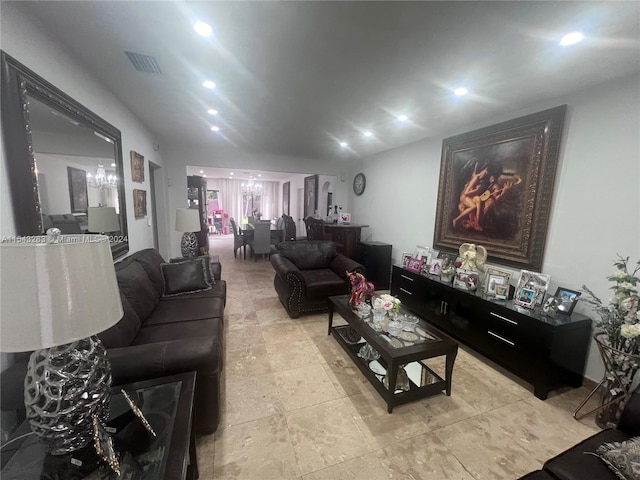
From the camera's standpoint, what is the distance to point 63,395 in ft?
2.75

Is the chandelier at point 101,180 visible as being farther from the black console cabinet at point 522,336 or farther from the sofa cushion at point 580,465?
the black console cabinet at point 522,336

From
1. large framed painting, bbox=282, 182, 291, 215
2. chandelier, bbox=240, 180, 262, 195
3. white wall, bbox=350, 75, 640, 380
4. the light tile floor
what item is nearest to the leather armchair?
the light tile floor

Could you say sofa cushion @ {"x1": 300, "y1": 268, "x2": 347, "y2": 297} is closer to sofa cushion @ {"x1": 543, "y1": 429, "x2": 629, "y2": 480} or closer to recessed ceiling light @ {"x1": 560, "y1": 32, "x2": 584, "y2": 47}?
sofa cushion @ {"x1": 543, "y1": 429, "x2": 629, "y2": 480}

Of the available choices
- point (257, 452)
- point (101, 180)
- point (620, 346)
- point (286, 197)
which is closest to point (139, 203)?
point (101, 180)

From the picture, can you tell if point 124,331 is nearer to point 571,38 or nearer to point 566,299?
point 571,38

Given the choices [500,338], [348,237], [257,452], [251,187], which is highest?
[251,187]

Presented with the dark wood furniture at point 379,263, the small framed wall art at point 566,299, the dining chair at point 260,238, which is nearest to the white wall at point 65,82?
the dining chair at point 260,238

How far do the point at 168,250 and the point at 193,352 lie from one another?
13.1 ft

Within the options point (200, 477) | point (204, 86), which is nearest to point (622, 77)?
point (204, 86)

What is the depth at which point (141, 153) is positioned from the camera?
3.34 m

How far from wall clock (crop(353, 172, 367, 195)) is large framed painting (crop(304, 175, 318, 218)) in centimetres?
143

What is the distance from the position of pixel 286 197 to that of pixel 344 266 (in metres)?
6.94

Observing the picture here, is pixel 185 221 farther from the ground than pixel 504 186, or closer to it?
closer to it

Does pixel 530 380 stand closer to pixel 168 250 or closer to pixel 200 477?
pixel 200 477
